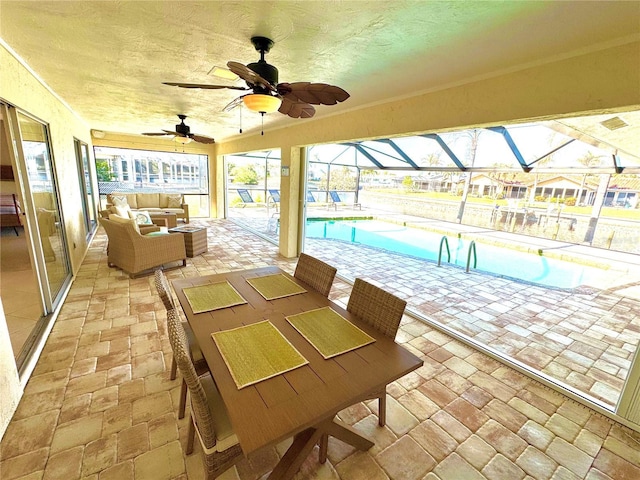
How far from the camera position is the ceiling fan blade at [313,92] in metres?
1.58

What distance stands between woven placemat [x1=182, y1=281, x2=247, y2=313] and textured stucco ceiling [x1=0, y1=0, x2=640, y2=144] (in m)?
1.70

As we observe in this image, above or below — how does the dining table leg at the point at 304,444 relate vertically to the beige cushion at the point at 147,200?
below

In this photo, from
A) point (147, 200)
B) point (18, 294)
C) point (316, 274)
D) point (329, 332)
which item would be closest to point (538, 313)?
point (316, 274)

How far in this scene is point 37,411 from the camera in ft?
5.61

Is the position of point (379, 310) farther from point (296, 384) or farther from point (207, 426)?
point (207, 426)

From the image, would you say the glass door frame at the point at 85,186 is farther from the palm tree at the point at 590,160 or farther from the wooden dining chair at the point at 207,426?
the palm tree at the point at 590,160

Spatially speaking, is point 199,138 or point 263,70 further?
point 199,138

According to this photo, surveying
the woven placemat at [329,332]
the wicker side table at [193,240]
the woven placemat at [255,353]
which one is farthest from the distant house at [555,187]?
the woven placemat at [255,353]

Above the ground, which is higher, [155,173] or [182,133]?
[182,133]

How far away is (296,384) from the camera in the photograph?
3.73 ft

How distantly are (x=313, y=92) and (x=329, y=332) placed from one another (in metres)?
1.44

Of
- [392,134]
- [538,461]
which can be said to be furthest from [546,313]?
[392,134]

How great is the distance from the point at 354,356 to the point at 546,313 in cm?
330

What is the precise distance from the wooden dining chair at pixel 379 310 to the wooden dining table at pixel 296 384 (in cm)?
6
